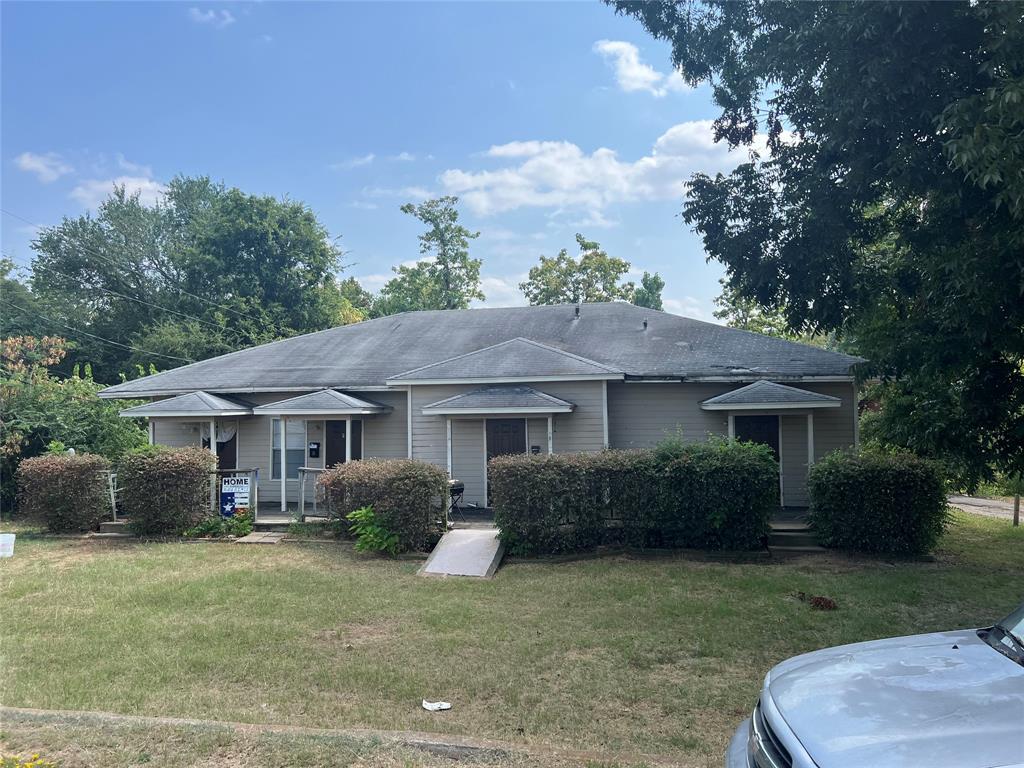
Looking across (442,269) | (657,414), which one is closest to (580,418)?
(657,414)

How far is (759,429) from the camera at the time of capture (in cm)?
1370

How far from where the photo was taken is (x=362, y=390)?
15031mm

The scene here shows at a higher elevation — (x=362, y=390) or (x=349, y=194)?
(x=349, y=194)

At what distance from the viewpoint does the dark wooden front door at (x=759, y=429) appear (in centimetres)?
1366

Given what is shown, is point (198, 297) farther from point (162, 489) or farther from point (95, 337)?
point (162, 489)

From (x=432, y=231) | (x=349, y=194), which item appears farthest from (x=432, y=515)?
(x=432, y=231)

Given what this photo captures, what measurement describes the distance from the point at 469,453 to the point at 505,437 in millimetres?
870

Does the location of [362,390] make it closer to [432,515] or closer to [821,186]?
[432,515]

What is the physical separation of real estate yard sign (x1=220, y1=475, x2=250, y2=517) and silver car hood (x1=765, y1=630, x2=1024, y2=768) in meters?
11.3

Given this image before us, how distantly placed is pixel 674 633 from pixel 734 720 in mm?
1923

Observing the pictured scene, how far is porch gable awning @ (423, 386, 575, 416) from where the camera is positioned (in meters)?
13.0

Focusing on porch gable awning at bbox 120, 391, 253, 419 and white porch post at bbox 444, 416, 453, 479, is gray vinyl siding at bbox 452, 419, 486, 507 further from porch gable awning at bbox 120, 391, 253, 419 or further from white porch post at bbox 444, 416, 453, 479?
porch gable awning at bbox 120, 391, 253, 419

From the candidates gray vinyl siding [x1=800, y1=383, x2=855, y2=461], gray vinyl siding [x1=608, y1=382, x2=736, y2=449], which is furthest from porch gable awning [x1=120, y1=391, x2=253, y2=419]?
gray vinyl siding [x1=800, y1=383, x2=855, y2=461]

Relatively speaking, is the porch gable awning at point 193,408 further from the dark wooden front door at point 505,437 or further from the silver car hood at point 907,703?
the silver car hood at point 907,703
